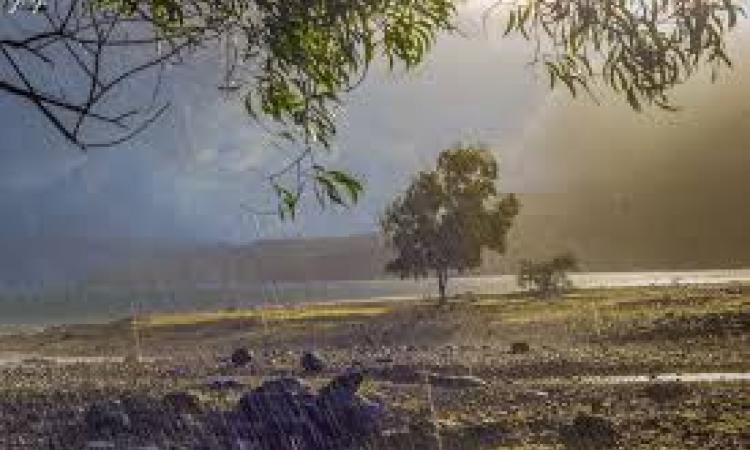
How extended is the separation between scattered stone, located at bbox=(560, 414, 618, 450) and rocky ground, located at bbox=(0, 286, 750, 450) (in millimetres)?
32

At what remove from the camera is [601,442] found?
20.9 metres

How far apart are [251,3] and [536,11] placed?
1902 mm

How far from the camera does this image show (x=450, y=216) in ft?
321

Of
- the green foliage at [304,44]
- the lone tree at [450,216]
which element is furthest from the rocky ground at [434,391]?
the lone tree at [450,216]

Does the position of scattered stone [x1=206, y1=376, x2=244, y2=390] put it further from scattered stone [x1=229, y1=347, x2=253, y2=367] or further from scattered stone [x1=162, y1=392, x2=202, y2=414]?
scattered stone [x1=229, y1=347, x2=253, y2=367]

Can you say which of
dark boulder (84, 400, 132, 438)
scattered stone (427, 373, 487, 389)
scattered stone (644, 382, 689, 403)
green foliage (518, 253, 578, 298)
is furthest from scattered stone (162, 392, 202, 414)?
green foliage (518, 253, 578, 298)

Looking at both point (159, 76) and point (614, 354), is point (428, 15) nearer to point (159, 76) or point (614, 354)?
point (159, 76)

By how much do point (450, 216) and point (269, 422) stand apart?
76.5 meters

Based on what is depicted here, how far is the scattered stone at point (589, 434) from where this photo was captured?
67.9ft

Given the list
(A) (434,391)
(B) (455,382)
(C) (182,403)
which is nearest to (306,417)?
(C) (182,403)

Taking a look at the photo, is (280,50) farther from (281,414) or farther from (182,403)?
(182,403)

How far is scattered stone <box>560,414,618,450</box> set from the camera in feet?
67.9

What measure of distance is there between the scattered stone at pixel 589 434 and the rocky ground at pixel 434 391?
1.3 inches

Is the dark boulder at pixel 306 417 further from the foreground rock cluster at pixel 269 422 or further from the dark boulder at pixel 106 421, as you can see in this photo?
the dark boulder at pixel 106 421
